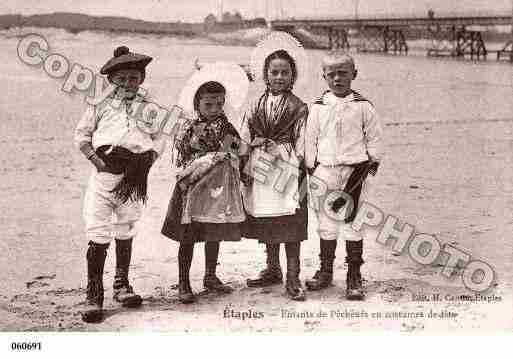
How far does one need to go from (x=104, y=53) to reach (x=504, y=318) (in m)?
3.94

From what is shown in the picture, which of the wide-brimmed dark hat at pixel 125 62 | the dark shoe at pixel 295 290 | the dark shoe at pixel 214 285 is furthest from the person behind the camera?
the dark shoe at pixel 214 285

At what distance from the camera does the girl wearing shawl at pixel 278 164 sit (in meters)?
2.99

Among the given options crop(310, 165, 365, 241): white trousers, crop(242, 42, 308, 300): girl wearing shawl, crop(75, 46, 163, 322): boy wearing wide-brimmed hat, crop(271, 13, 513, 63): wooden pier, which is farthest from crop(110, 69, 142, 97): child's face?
crop(271, 13, 513, 63): wooden pier

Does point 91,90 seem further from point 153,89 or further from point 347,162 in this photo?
point 153,89

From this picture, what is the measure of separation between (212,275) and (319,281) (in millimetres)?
532

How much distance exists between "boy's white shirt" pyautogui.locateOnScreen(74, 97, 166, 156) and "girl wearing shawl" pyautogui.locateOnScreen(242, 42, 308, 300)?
1.68 ft

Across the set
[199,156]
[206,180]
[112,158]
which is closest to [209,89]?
[199,156]

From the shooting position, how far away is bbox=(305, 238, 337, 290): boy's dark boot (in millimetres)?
3154

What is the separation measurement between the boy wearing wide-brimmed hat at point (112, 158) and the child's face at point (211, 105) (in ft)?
0.91

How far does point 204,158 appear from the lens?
2955 mm

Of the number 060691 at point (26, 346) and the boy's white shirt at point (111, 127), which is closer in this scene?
the boy's white shirt at point (111, 127)

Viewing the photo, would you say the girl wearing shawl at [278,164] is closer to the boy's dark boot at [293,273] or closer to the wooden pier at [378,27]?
the boy's dark boot at [293,273]

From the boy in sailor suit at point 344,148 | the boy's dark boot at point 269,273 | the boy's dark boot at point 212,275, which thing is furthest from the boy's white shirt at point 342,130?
the boy's dark boot at point 212,275

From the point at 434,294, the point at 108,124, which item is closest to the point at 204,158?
the point at 108,124
